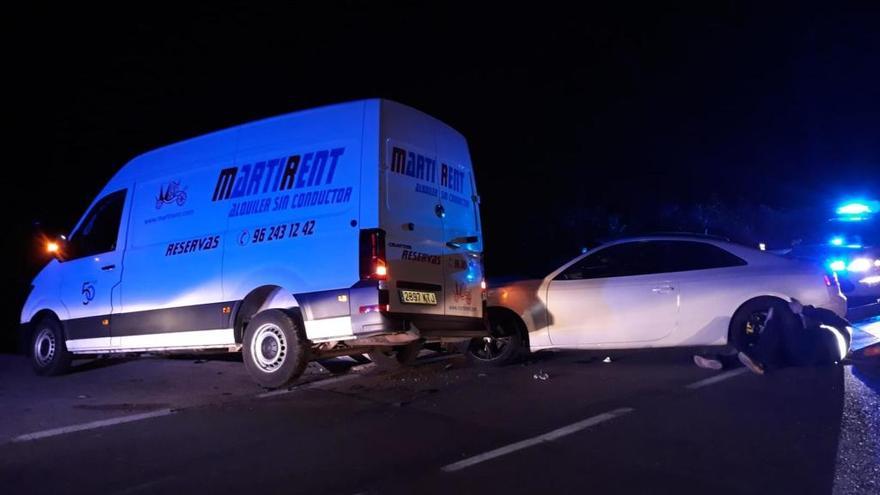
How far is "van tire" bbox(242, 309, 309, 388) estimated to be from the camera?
23.0ft

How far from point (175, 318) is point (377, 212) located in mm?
2988

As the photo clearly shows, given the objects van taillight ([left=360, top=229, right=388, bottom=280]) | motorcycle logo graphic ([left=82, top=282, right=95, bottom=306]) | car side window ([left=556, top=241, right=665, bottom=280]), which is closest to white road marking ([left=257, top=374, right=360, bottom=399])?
van taillight ([left=360, top=229, right=388, bottom=280])

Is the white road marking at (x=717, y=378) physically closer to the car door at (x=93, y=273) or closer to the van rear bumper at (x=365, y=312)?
the van rear bumper at (x=365, y=312)

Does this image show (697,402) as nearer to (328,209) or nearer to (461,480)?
(461,480)

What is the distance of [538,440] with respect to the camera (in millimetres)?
5016

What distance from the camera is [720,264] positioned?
811 centimetres

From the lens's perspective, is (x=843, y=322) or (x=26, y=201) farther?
(x=26, y=201)

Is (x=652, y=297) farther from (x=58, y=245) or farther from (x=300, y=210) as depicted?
(x=58, y=245)

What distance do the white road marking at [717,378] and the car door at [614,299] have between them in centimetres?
84

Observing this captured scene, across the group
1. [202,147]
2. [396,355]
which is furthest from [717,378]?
[202,147]

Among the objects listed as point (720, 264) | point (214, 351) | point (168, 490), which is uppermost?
point (720, 264)

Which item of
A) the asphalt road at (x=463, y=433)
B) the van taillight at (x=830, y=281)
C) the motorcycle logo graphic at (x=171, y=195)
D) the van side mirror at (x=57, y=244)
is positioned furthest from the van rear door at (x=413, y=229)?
the van side mirror at (x=57, y=244)

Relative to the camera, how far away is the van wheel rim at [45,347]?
9.16 metres

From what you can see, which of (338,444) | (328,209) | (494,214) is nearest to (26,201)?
(494,214)
